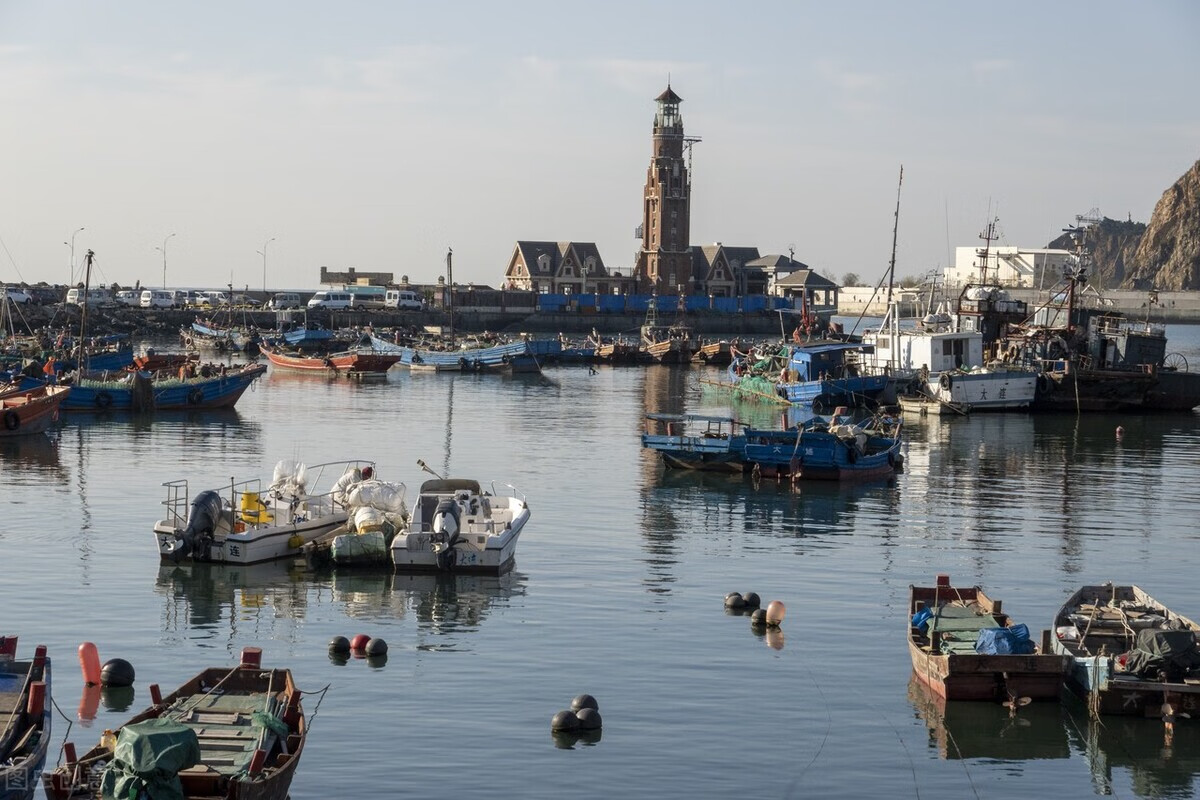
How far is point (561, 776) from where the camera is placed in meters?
20.6

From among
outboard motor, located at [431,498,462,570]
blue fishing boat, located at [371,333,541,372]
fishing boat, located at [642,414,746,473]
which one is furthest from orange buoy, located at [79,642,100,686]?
blue fishing boat, located at [371,333,541,372]

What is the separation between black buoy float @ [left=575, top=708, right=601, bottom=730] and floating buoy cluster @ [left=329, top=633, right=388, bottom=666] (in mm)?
5096

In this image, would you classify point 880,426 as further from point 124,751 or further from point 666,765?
point 124,751

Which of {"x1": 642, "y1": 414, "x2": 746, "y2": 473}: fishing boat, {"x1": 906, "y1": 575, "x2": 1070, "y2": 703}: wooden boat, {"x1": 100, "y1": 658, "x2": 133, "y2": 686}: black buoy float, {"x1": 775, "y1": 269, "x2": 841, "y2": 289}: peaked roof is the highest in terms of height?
{"x1": 775, "y1": 269, "x2": 841, "y2": 289}: peaked roof

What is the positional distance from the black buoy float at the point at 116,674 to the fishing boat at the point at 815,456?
91.6ft

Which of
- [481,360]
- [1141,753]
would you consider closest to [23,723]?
[1141,753]

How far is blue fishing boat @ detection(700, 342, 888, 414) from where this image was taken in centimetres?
7644

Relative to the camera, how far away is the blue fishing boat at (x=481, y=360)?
355ft

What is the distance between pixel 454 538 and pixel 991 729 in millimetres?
13720

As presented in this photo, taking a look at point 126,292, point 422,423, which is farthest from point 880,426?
point 126,292

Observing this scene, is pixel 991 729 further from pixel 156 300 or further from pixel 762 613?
pixel 156 300

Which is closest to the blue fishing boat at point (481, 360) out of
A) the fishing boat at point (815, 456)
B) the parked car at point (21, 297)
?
the parked car at point (21, 297)

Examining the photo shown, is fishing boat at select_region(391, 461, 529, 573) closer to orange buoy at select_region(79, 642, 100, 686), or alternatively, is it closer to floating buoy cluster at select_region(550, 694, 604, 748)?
orange buoy at select_region(79, 642, 100, 686)

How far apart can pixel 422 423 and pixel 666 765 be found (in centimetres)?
4814
